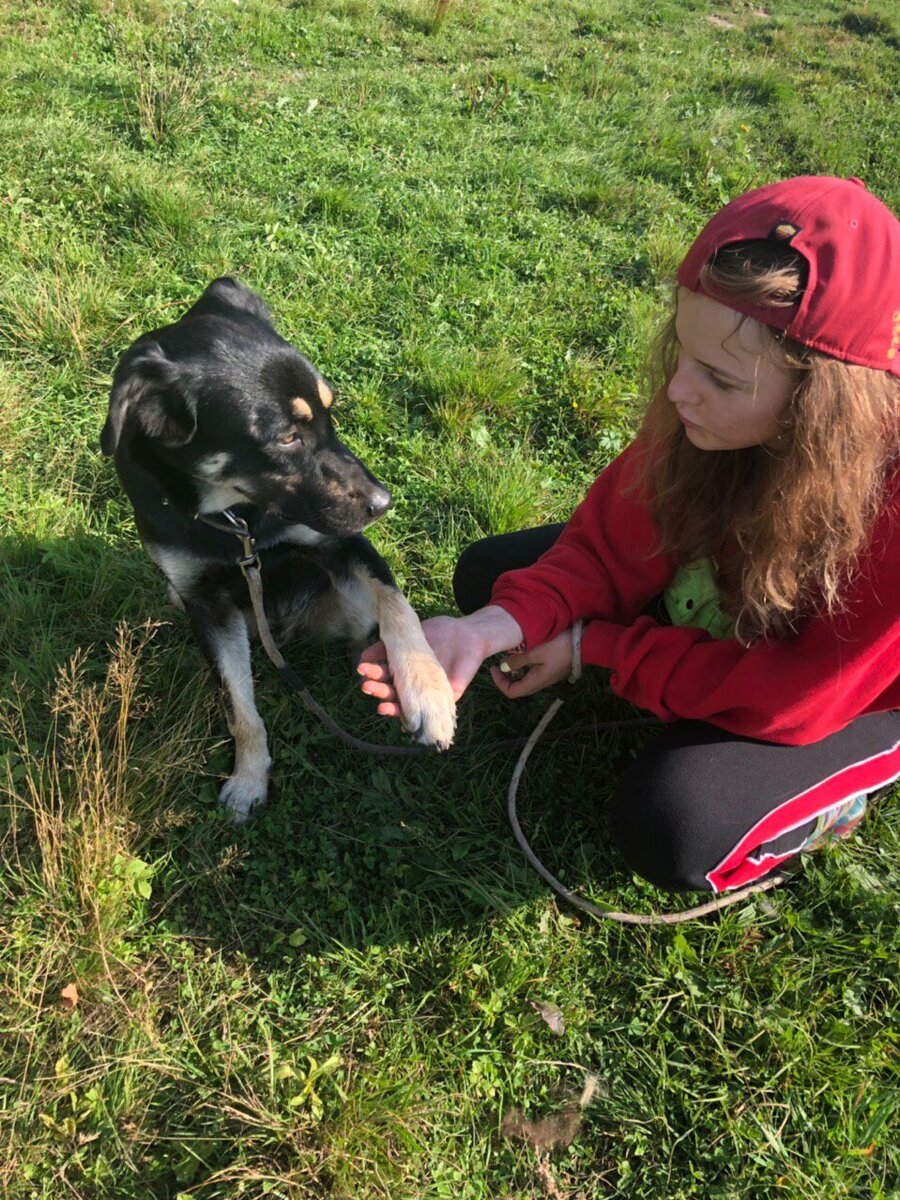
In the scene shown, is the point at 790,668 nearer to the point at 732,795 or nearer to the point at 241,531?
the point at 732,795

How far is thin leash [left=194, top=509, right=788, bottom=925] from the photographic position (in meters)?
2.42

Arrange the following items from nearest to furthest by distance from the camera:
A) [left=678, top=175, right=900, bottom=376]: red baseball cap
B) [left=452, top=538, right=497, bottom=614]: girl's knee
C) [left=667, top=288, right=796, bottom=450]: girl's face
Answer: [left=678, top=175, right=900, bottom=376]: red baseball cap → [left=667, top=288, right=796, bottom=450]: girl's face → [left=452, top=538, right=497, bottom=614]: girl's knee

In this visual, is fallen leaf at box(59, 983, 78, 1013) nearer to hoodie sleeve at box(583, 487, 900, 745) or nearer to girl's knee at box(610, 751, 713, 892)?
girl's knee at box(610, 751, 713, 892)

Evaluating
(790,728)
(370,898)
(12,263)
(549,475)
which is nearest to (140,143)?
(12,263)

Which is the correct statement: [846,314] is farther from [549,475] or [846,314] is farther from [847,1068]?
[549,475]

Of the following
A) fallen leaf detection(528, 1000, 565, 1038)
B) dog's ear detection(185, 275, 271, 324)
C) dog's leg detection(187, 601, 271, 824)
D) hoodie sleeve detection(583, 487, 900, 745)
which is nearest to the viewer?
hoodie sleeve detection(583, 487, 900, 745)

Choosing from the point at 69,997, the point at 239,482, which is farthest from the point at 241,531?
the point at 69,997

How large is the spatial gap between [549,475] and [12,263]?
3081 mm

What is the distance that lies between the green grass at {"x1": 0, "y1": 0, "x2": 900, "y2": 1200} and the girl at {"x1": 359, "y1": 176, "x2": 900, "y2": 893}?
0.41 metres

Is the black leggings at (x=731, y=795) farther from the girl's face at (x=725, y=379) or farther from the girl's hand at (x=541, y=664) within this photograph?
the girl's face at (x=725, y=379)

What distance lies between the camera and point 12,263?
428cm

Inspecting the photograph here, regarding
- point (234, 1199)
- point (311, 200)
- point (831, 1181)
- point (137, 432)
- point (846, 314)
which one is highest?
point (846, 314)

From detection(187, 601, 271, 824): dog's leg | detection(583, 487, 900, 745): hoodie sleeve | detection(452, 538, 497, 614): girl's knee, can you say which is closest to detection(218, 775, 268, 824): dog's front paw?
detection(187, 601, 271, 824): dog's leg

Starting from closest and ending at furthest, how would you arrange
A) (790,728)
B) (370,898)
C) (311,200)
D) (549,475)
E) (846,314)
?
(846,314)
(790,728)
(370,898)
(549,475)
(311,200)
